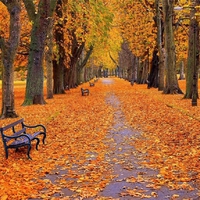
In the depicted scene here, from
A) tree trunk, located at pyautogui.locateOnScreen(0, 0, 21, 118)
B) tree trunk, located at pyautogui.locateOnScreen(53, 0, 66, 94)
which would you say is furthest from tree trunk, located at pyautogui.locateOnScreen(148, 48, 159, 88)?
tree trunk, located at pyautogui.locateOnScreen(0, 0, 21, 118)

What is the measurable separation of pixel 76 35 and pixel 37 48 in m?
13.2

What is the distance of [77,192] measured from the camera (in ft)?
22.7

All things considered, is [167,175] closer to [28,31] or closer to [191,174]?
[191,174]

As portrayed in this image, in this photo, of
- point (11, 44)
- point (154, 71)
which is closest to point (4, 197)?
point (11, 44)

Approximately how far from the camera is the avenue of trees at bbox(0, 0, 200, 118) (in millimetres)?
17203

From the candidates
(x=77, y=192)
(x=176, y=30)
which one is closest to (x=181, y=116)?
(x=77, y=192)

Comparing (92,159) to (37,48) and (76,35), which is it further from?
(76,35)

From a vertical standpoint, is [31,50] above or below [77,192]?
above

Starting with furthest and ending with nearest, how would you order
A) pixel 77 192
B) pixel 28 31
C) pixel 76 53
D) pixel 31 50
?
pixel 76 53, pixel 28 31, pixel 31 50, pixel 77 192

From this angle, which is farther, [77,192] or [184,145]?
[184,145]

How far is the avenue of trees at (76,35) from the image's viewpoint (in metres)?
17.2

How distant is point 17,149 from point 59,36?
2483cm

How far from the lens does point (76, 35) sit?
3588cm

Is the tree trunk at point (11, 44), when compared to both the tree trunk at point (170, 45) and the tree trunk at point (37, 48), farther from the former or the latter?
the tree trunk at point (170, 45)
